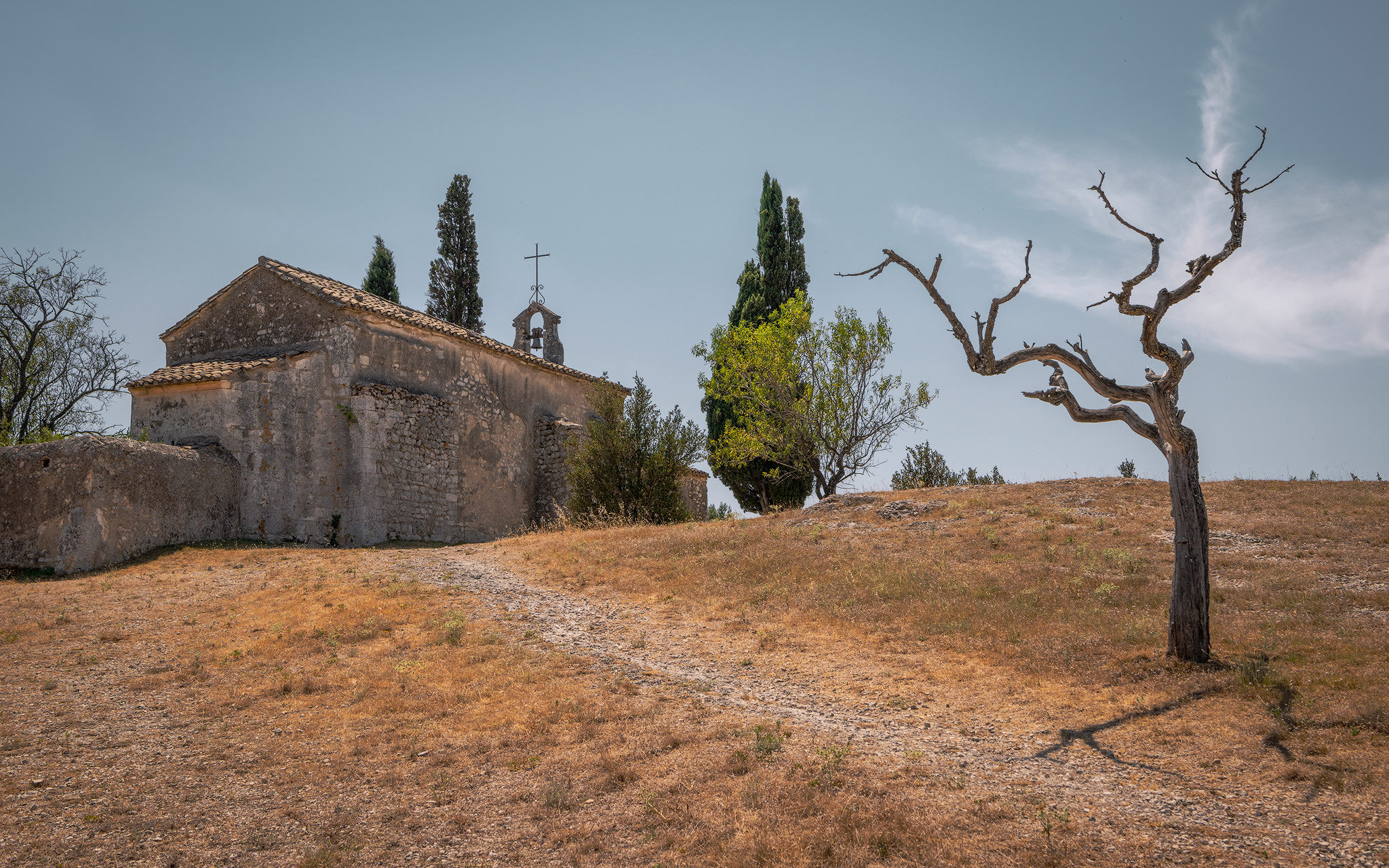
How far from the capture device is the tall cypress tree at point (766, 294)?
28719 millimetres

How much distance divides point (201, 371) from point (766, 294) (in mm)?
18224

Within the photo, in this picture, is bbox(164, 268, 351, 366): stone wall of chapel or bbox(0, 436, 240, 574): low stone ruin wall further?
bbox(164, 268, 351, 366): stone wall of chapel

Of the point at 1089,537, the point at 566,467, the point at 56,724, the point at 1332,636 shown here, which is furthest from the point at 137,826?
the point at 566,467

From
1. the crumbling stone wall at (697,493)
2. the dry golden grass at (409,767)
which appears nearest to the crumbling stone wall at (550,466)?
the crumbling stone wall at (697,493)

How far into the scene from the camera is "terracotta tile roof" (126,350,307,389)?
18.2 metres

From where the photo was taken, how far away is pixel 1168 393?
902cm

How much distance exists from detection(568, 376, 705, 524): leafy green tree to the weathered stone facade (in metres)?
3.62

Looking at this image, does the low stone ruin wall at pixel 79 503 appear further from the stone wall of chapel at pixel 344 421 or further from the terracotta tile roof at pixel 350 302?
the terracotta tile roof at pixel 350 302

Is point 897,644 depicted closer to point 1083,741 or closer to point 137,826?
point 1083,741

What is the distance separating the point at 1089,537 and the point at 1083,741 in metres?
8.52

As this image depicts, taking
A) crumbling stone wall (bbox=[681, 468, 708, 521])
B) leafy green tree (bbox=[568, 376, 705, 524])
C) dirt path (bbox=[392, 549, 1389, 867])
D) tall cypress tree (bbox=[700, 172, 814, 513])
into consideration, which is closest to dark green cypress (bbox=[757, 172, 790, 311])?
tall cypress tree (bbox=[700, 172, 814, 513])

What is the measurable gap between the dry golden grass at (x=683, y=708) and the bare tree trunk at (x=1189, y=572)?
290mm

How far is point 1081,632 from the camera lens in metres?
9.55

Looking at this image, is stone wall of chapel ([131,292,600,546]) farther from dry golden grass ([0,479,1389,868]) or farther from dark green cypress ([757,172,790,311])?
dark green cypress ([757,172,790,311])
